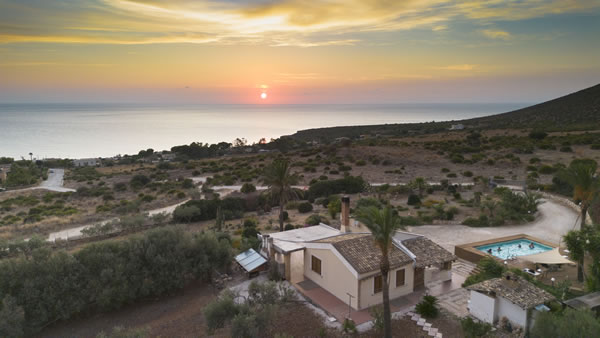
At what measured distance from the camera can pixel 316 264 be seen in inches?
666

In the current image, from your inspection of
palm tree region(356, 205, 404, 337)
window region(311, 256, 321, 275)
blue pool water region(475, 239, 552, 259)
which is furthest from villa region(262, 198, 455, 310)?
blue pool water region(475, 239, 552, 259)

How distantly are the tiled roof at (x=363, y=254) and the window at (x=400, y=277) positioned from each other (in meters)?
0.45

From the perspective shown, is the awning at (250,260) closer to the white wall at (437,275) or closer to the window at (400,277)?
the window at (400,277)

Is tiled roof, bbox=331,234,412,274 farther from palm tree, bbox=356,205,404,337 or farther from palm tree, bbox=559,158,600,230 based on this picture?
palm tree, bbox=559,158,600,230

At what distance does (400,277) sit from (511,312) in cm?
430

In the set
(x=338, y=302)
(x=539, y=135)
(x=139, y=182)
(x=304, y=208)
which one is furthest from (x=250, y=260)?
(x=539, y=135)

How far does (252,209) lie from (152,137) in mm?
136234

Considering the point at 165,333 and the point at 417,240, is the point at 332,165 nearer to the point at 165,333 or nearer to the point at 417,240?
the point at 417,240

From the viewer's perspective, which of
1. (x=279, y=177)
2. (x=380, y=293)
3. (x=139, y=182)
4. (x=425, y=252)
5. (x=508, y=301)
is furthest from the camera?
(x=139, y=182)

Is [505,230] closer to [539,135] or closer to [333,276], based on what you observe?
[333,276]

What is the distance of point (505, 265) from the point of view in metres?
17.4

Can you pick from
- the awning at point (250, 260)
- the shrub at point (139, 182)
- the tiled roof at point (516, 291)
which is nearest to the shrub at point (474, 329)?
the tiled roof at point (516, 291)

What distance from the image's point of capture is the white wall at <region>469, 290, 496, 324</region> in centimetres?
1313

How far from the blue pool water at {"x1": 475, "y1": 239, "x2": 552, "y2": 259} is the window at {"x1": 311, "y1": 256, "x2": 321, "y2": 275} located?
10135mm
